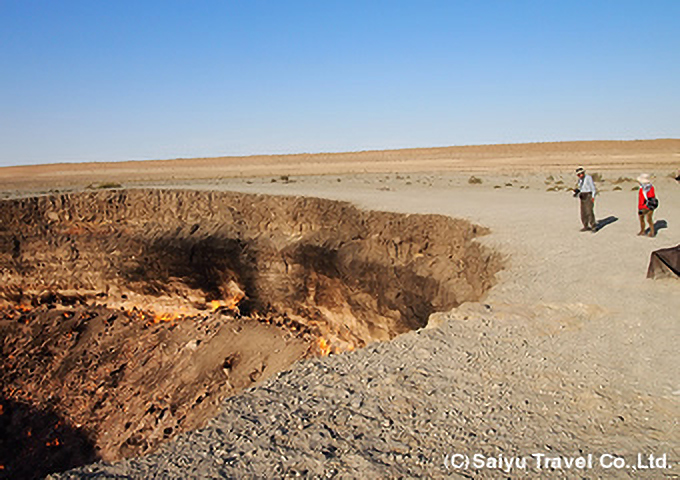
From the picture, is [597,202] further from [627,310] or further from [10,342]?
[10,342]

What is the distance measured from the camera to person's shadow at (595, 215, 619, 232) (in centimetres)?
1154

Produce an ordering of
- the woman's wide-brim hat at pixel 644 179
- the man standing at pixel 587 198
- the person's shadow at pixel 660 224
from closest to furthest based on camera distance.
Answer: the woman's wide-brim hat at pixel 644 179 → the man standing at pixel 587 198 → the person's shadow at pixel 660 224

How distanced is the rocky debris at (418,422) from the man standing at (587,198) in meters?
6.66

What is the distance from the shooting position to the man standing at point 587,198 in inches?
417

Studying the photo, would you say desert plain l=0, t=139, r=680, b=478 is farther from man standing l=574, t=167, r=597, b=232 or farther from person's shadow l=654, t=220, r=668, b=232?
person's shadow l=654, t=220, r=668, b=232

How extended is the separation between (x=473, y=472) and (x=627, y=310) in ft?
12.8

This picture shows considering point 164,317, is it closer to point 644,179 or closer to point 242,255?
point 242,255

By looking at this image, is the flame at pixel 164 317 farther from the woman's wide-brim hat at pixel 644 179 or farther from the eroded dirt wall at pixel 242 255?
the woman's wide-brim hat at pixel 644 179

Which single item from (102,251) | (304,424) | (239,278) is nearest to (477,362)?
(304,424)

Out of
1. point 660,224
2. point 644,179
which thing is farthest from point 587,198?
point 660,224

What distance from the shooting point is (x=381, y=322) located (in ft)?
42.0

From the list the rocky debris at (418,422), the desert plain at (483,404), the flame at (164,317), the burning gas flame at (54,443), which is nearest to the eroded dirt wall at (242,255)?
the flame at (164,317)

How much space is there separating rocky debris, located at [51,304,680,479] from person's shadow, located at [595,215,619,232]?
7636 millimetres

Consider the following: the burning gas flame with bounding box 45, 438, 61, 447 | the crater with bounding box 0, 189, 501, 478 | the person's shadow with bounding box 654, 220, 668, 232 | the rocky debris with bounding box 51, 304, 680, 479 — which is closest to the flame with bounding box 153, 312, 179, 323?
→ the crater with bounding box 0, 189, 501, 478
